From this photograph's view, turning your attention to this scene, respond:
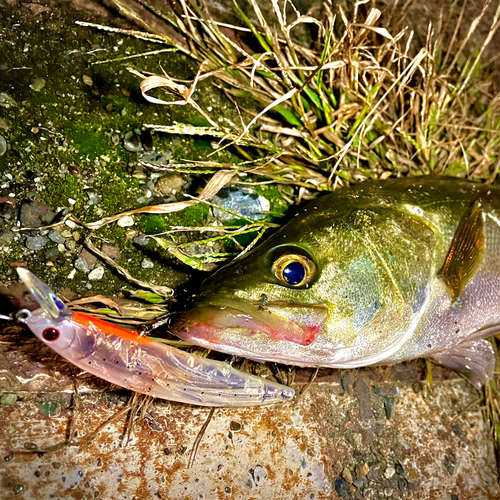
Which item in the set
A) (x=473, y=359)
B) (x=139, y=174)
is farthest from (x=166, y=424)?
(x=473, y=359)

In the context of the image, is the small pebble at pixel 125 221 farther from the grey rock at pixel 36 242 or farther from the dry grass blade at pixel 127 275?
the grey rock at pixel 36 242

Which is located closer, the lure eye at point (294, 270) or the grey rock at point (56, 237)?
the lure eye at point (294, 270)

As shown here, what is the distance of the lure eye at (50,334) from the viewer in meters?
1.96

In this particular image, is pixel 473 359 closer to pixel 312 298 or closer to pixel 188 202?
pixel 312 298

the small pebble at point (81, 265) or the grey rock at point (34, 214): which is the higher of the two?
the grey rock at point (34, 214)

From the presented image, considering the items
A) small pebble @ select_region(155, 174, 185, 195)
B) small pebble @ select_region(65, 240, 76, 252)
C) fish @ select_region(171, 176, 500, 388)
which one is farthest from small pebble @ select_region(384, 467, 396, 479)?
small pebble @ select_region(65, 240, 76, 252)

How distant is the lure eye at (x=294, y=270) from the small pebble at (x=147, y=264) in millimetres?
939

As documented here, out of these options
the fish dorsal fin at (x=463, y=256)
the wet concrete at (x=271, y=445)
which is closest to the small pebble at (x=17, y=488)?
the wet concrete at (x=271, y=445)

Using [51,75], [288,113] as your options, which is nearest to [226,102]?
[288,113]

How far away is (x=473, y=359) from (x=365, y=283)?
134 centimetres

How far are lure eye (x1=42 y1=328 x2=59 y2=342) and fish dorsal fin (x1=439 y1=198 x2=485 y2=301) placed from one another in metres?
1.99

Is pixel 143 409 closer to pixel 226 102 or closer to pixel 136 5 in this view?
pixel 226 102

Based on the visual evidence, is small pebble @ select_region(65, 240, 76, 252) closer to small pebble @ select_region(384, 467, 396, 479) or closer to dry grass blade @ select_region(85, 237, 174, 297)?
dry grass blade @ select_region(85, 237, 174, 297)

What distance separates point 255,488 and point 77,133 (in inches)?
93.7
